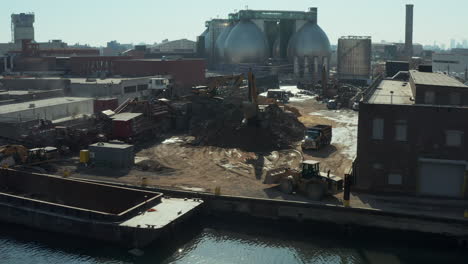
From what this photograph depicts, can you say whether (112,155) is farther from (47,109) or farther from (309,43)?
(309,43)

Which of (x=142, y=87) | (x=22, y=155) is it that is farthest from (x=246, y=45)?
(x=22, y=155)

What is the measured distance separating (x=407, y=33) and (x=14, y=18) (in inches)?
4547

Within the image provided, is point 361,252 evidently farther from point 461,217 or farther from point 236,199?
point 236,199

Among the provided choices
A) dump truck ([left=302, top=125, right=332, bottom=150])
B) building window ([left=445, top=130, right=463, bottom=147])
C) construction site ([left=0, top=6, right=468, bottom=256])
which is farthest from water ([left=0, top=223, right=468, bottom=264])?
dump truck ([left=302, top=125, right=332, bottom=150])

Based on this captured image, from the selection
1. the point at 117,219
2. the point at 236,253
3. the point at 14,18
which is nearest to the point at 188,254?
the point at 236,253

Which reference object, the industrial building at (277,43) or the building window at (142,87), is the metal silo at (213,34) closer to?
the industrial building at (277,43)

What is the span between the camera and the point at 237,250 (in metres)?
26.5

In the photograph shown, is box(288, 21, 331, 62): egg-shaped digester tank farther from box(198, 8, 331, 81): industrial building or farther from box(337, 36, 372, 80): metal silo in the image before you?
box(337, 36, 372, 80): metal silo

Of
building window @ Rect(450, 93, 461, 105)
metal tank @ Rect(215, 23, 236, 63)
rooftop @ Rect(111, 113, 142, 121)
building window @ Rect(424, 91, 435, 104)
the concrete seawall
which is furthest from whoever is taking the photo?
metal tank @ Rect(215, 23, 236, 63)

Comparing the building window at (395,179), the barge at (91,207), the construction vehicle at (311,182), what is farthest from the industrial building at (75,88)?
the building window at (395,179)

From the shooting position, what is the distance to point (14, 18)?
541 feet

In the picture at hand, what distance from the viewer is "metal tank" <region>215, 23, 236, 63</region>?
401 ft

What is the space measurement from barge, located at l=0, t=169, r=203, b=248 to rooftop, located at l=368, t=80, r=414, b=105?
13609 millimetres

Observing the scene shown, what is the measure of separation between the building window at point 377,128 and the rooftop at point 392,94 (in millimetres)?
2439
